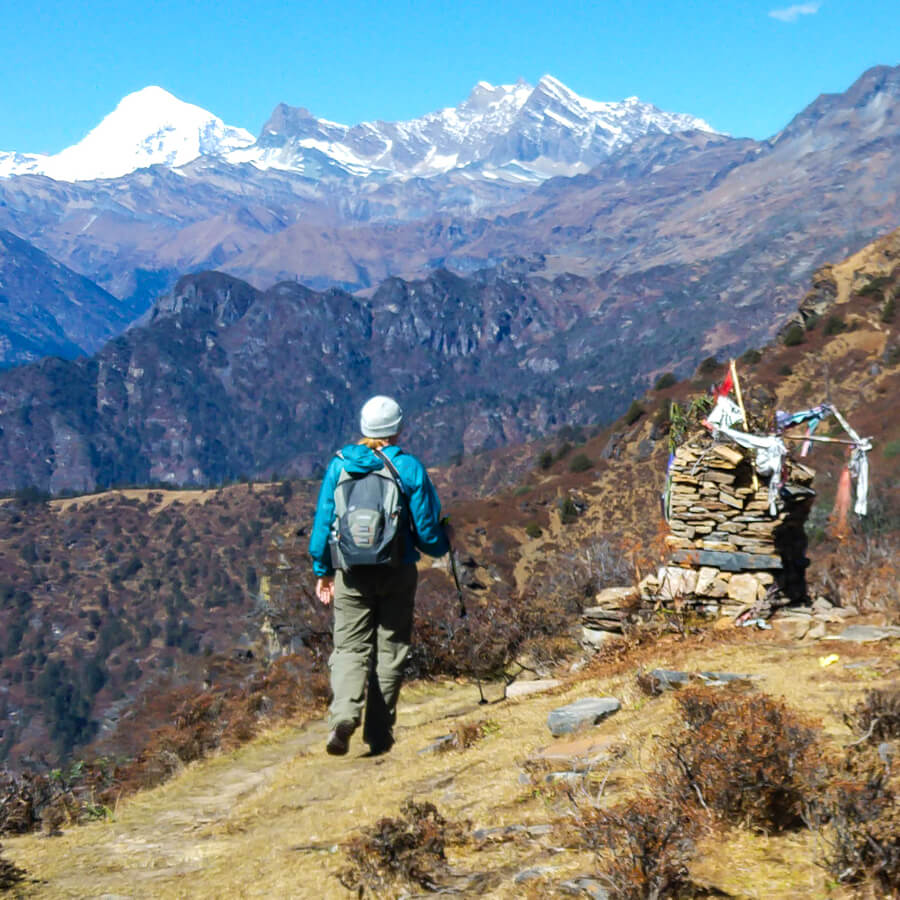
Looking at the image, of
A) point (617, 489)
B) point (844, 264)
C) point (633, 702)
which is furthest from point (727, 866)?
point (844, 264)

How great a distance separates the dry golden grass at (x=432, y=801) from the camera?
4.95m

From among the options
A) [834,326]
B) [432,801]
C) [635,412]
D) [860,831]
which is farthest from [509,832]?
[834,326]

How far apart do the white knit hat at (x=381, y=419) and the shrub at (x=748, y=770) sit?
10.9 feet

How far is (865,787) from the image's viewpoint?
4.57 meters

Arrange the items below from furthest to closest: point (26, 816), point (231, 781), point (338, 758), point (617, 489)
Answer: point (617, 489), point (231, 781), point (338, 758), point (26, 816)

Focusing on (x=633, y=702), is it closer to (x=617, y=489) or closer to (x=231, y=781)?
(x=231, y=781)

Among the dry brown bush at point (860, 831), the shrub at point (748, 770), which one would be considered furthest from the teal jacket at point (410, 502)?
the dry brown bush at point (860, 831)

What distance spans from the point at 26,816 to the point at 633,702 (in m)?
5.17

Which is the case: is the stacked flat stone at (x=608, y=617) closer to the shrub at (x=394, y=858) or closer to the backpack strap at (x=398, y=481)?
the backpack strap at (x=398, y=481)

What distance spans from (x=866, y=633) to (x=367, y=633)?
544 cm

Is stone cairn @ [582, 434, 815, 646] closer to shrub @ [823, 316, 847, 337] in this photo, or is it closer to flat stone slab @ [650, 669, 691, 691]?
flat stone slab @ [650, 669, 691, 691]

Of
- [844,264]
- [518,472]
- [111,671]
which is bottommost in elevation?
[111,671]

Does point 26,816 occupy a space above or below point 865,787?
below

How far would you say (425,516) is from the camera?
7.33 m
